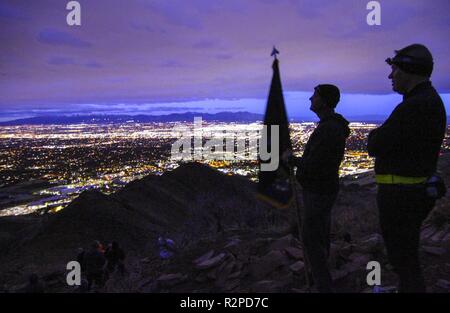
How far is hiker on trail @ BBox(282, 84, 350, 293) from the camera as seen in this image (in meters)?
3.68

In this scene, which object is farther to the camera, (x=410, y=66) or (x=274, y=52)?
(x=274, y=52)

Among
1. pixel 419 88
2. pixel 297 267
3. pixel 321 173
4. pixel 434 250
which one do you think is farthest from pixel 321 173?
pixel 434 250

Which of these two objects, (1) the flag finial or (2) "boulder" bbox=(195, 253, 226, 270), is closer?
Answer: (1) the flag finial

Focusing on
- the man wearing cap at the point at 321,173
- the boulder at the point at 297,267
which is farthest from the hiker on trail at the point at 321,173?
the boulder at the point at 297,267

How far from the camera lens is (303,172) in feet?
12.2

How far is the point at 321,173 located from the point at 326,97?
2.61 feet

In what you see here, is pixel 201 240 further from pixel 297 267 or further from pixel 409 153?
pixel 409 153

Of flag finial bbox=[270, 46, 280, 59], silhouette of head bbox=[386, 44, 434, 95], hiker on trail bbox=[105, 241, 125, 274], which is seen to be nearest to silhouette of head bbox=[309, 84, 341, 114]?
flag finial bbox=[270, 46, 280, 59]

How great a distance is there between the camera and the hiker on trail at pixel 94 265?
898cm

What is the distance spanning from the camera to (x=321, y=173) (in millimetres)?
3676

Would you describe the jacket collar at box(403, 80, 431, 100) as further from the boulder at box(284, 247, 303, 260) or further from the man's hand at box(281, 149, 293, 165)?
the boulder at box(284, 247, 303, 260)
